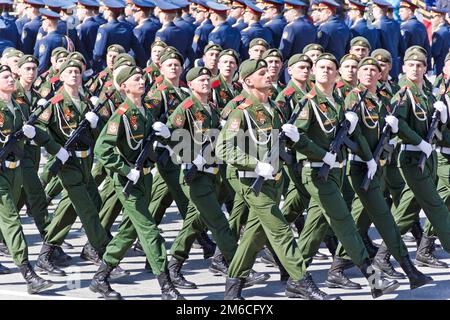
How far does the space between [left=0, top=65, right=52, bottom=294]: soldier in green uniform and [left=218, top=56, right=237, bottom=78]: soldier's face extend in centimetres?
201

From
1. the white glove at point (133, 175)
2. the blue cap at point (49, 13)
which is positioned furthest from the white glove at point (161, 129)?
the blue cap at point (49, 13)

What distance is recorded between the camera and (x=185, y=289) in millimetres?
10406

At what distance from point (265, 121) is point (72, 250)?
2.94 meters

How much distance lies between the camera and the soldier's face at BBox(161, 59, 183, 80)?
11109 millimetres

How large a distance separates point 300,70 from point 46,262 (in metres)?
2.74

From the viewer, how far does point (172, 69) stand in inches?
438

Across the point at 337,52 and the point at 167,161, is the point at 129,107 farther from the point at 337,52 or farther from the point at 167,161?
the point at 337,52

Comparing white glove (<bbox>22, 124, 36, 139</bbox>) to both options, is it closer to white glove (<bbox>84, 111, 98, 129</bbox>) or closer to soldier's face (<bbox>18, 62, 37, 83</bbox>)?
→ white glove (<bbox>84, 111, 98, 129</bbox>)

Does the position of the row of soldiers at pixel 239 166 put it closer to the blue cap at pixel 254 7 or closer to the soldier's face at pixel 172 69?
the soldier's face at pixel 172 69

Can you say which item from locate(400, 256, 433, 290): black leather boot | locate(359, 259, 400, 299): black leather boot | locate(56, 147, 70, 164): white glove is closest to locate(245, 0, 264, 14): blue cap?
locate(56, 147, 70, 164): white glove

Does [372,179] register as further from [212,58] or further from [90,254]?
[212,58]

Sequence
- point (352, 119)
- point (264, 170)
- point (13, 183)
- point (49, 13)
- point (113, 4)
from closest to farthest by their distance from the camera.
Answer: point (264, 170)
point (352, 119)
point (13, 183)
point (49, 13)
point (113, 4)

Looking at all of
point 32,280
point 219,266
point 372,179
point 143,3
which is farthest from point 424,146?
point 143,3

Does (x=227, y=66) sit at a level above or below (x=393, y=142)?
above
